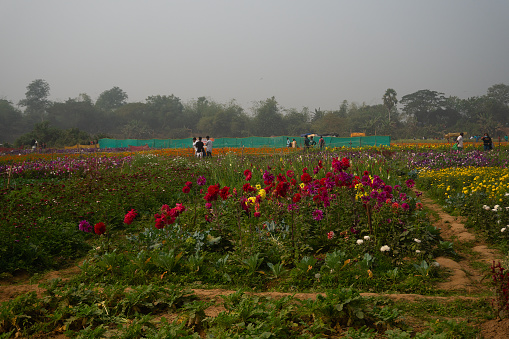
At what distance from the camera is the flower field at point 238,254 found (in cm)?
324

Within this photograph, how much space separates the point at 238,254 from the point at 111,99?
314 ft

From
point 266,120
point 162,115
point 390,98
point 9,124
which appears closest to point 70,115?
point 9,124

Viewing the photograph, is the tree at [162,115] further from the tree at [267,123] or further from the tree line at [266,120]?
the tree at [267,123]

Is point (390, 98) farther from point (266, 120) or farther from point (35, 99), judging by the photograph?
point (35, 99)

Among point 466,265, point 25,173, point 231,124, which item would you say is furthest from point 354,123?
point 466,265

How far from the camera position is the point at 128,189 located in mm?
8414

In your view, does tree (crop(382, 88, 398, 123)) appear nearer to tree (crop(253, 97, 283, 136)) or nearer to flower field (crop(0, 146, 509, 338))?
tree (crop(253, 97, 283, 136))

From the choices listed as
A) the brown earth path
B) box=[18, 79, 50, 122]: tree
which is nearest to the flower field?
the brown earth path

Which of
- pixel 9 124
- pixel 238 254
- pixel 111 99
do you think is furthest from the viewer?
pixel 111 99

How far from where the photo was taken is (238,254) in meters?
5.25

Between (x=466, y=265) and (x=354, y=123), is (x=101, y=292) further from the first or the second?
(x=354, y=123)

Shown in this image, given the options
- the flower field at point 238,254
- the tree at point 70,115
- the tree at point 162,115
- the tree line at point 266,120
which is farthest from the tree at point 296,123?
the flower field at point 238,254

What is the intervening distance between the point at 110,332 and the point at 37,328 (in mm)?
733

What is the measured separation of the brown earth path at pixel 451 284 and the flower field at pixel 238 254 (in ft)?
0.58
